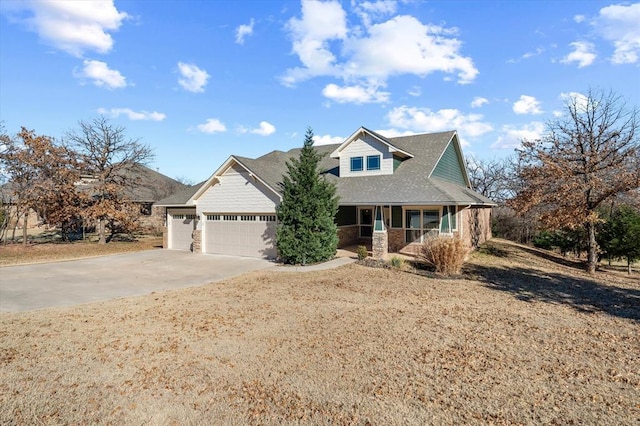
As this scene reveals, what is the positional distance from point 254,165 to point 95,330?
12.1 metres

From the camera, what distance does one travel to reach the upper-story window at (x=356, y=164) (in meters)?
20.1

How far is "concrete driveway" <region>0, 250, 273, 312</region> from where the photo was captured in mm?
10725

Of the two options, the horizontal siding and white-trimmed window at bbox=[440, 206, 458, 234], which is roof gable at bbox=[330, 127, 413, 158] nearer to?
white-trimmed window at bbox=[440, 206, 458, 234]

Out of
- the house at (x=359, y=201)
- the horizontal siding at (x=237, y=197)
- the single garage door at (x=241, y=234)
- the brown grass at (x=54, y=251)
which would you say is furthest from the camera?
the brown grass at (x=54, y=251)

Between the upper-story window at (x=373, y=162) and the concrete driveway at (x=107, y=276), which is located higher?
the upper-story window at (x=373, y=162)

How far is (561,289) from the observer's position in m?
11.8

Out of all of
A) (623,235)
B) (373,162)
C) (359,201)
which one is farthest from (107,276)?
(623,235)

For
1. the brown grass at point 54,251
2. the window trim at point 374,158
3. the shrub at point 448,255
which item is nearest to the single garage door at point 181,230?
the brown grass at point 54,251

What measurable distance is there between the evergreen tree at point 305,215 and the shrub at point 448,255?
4.74 metres

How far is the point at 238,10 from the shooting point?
1477cm

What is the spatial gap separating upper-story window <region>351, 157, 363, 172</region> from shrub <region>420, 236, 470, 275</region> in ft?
24.6

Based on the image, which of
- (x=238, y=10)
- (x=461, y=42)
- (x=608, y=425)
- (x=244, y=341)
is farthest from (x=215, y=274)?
(x=461, y=42)

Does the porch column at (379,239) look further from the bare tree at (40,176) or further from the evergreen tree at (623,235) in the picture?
the bare tree at (40,176)

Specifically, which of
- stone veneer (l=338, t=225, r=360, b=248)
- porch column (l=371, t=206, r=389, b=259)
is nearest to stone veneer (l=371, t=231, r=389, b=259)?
porch column (l=371, t=206, r=389, b=259)
